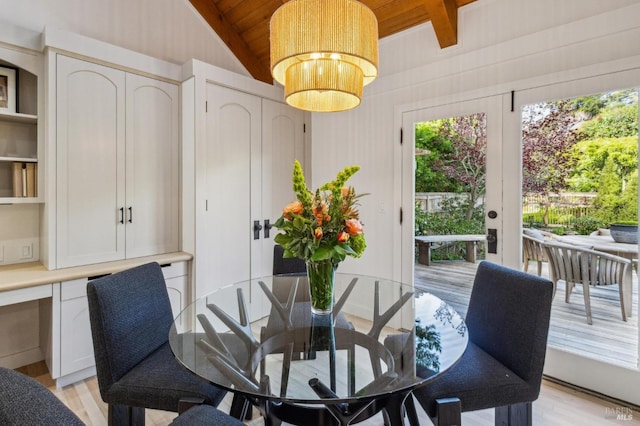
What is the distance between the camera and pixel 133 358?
1.51 metres

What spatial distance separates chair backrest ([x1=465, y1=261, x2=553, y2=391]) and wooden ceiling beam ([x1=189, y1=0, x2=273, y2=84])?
313 cm

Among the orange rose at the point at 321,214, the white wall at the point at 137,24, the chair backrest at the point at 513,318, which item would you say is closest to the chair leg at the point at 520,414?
the chair backrest at the point at 513,318

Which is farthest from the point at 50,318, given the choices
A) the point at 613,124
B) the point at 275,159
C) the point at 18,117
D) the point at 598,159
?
the point at 613,124

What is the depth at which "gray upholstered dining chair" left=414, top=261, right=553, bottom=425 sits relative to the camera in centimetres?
134

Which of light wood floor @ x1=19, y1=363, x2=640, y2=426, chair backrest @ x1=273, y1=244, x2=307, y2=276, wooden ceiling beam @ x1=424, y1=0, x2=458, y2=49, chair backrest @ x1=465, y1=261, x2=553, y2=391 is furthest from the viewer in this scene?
chair backrest @ x1=273, y1=244, x2=307, y2=276

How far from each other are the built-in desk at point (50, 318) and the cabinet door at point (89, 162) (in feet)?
0.55

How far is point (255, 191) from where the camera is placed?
330 centimetres

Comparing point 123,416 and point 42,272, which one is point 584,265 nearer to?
point 123,416

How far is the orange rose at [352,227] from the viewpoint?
58.0 inches

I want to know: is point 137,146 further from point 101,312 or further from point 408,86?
point 408,86

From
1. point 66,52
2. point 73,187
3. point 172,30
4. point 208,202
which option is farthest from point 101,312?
point 172,30

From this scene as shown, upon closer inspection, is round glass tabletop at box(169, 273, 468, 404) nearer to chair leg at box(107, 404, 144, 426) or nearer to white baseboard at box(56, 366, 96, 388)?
chair leg at box(107, 404, 144, 426)

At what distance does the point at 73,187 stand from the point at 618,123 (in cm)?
362

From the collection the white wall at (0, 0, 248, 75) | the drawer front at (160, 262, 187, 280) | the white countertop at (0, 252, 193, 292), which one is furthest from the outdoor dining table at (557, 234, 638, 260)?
the white wall at (0, 0, 248, 75)
